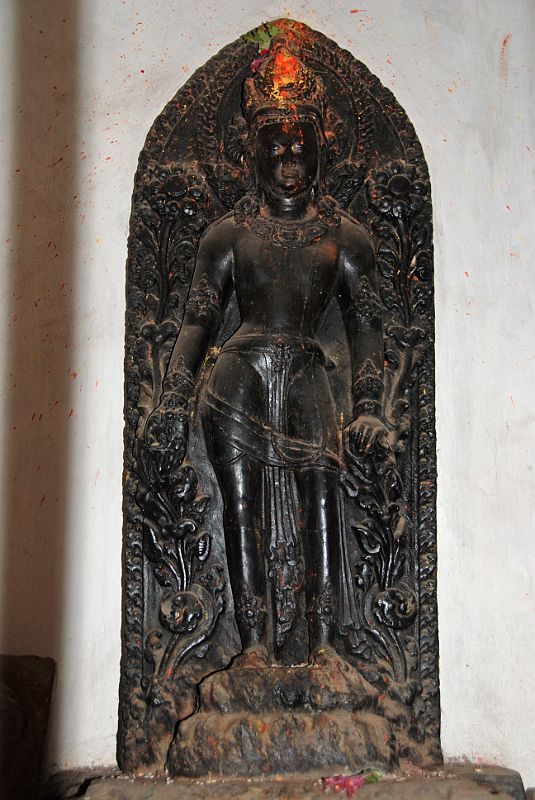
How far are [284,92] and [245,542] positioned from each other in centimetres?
124

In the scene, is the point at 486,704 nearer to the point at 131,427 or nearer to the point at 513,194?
the point at 131,427

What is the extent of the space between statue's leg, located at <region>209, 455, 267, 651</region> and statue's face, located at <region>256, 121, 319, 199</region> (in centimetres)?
77

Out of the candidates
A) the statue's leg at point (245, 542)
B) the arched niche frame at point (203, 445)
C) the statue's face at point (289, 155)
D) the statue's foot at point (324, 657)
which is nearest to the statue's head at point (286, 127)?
the statue's face at point (289, 155)

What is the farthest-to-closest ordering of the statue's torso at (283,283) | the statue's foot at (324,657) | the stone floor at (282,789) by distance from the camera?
the statue's torso at (283,283) < the statue's foot at (324,657) < the stone floor at (282,789)

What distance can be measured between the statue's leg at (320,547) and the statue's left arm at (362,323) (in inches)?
5.8

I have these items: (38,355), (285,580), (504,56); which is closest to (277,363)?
(285,580)

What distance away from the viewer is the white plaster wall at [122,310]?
2.68 metres

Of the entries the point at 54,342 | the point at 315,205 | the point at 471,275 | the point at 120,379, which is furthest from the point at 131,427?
the point at 471,275

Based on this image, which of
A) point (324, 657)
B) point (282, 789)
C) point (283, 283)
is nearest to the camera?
point (282, 789)

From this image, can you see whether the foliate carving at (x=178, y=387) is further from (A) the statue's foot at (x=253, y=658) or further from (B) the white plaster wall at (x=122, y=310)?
(A) the statue's foot at (x=253, y=658)

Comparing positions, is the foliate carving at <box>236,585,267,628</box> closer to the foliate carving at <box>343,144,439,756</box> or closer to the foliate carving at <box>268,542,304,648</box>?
the foliate carving at <box>268,542,304,648</box>

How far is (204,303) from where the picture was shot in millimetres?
2742

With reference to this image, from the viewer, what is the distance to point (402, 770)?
2463 millimetres

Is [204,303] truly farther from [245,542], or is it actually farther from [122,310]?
[245,542]
